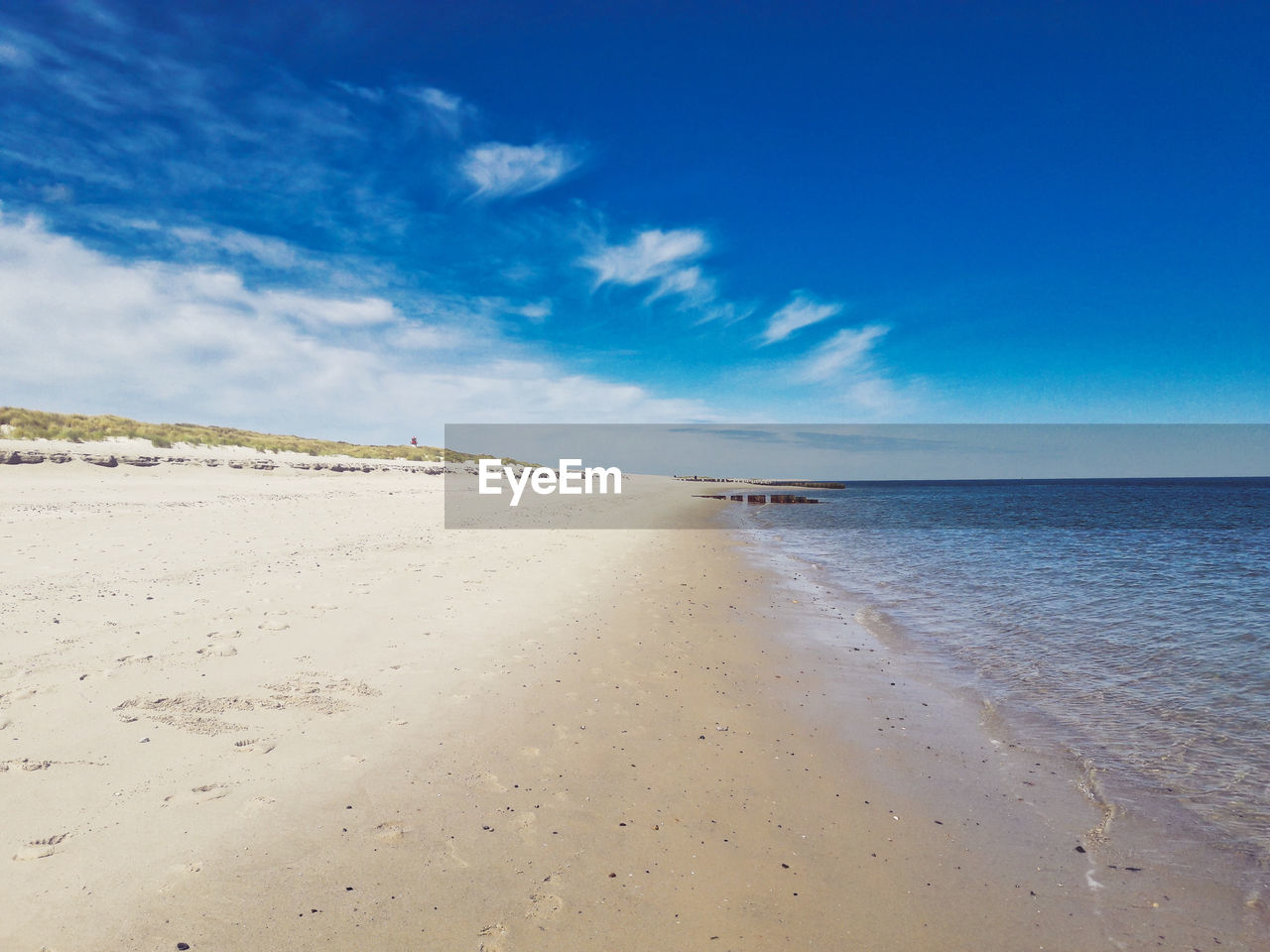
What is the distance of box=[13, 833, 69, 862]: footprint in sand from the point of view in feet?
12.0

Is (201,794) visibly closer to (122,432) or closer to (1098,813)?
(1098,813)

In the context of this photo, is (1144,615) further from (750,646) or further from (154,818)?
(154,818)

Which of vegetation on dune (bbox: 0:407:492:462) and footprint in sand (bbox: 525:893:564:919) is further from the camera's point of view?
vegetation on dune (bbox: 0:407:492:462)

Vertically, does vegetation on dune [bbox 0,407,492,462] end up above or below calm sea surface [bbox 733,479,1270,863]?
above

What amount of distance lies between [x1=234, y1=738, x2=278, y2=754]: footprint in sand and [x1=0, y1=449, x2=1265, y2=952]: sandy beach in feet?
0.08

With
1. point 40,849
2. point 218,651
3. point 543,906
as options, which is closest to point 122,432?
point 218,651

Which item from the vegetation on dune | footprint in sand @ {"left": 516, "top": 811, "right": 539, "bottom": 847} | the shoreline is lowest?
the shoreline

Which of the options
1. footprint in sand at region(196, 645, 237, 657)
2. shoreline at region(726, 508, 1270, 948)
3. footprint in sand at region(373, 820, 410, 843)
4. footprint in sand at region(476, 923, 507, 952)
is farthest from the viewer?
footprint in sand at region(196, 645, 237, 657)

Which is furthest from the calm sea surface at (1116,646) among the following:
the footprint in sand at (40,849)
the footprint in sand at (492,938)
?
the footprint in sand at (40,849)

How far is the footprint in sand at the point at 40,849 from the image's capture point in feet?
12.0

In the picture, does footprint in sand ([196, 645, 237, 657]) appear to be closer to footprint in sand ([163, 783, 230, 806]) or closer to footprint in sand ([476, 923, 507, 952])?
footprint in sand ([163, 783, 230, 806])

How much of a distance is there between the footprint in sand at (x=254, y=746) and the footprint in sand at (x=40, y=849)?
4.18 feet

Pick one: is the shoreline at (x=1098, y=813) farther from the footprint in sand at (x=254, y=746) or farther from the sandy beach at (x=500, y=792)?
the footprint in sand at (x=254, y=746)

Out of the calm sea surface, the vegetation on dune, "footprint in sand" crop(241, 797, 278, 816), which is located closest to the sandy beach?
"footprint in sand" crop(241, 797, 278, 816)
